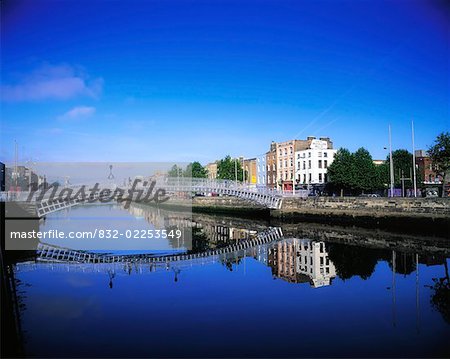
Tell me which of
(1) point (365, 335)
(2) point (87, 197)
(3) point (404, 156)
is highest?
(3) point (404, 156)

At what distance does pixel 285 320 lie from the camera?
7637 millimetres

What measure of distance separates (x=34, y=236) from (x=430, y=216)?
1968cm

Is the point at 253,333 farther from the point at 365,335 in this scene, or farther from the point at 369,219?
the point at 369,219

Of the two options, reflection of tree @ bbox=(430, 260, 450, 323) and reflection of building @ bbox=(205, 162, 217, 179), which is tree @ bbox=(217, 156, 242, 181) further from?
reflection of tree @ bbox=(430, 260, 450, 323)

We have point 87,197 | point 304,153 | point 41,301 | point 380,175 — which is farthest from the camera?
point 304,153

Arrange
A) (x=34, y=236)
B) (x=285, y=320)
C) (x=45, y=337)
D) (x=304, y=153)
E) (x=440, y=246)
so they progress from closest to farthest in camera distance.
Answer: (x=45, y=337) < (x=285, y=320) < (x=440, y=246) < (x=34, y=236) < (x=304, y=153)

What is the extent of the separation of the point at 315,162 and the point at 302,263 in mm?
36193

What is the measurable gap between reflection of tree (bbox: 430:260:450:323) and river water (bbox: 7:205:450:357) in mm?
26

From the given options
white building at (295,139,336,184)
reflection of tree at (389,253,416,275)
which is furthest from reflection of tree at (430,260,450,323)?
white building at (295,139,336,184)

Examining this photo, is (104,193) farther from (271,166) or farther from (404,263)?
(271,166)

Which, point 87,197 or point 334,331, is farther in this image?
point 87,197

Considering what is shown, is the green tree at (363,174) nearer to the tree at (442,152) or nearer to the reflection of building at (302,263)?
the tree at (442,152)

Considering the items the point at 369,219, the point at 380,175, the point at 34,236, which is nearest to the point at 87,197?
the point at 34,236

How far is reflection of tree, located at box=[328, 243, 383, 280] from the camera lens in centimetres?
1187
